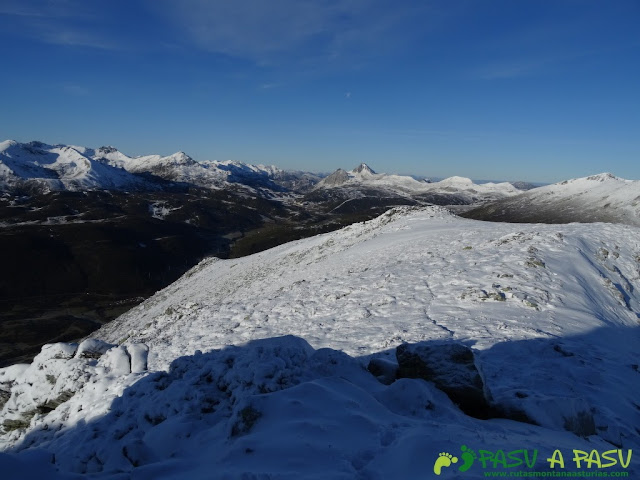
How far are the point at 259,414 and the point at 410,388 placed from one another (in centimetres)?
362

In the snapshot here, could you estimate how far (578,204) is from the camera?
142500 millimetres

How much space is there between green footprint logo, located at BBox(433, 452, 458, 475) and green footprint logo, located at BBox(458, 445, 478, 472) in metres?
0.14

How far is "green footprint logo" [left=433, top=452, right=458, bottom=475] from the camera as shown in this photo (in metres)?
5.68

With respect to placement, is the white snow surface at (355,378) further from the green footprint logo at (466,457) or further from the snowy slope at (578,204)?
the snowy slope at (578,204)

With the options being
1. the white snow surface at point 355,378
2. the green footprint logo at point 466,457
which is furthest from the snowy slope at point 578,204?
the green footprint logo at point 466,457

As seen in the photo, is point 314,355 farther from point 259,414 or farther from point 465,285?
point 465,285

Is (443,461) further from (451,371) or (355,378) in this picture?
(355,378)

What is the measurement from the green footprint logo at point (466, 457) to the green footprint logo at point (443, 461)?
0.47 feet

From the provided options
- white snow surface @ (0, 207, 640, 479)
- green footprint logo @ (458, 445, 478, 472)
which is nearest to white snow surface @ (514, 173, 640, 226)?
white snow surface @ (0, 207, 640, 479)

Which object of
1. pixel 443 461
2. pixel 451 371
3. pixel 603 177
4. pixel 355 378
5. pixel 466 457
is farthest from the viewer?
pixel 603 177

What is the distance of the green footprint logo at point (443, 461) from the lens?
5.68m

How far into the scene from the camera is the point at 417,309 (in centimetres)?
1820

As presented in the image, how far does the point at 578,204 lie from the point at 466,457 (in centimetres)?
16977

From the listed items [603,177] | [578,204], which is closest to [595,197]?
[578,204]
